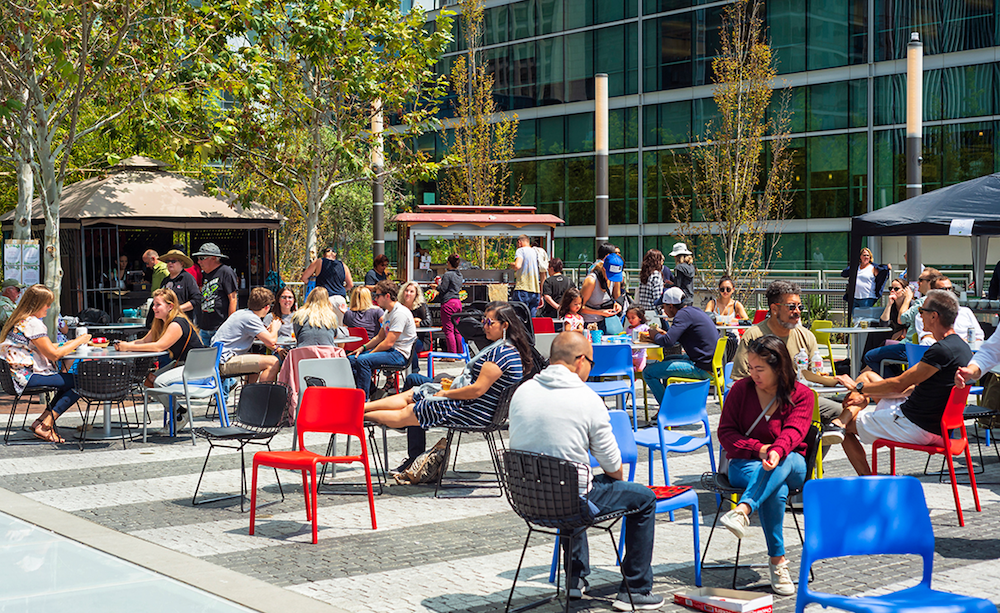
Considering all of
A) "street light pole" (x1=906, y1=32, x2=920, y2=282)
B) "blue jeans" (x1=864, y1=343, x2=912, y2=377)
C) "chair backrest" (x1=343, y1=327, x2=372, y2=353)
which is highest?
"street light pole" (x1=906, y1=32, x2=920, y2=282)

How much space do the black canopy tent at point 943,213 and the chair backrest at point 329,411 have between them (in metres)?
8.54

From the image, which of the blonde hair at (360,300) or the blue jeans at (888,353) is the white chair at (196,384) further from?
the blue jeans at (888,353)

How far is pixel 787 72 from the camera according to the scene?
3281cm

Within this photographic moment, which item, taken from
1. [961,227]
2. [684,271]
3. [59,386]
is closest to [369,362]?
[59,386]

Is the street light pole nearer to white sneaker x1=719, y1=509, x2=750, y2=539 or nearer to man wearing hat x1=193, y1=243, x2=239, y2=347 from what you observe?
man wearing hat x1=193, y1=243, x2=239, y2=347

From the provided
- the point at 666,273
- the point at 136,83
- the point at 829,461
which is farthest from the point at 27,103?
the point at 829,461

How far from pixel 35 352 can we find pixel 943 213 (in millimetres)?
10595

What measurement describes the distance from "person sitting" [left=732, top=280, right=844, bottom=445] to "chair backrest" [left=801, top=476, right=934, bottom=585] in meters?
3.28

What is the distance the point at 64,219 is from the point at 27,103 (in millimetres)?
4883

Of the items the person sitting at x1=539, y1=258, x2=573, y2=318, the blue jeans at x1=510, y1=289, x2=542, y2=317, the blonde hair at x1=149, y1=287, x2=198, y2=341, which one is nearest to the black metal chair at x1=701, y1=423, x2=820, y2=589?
the blonde hair at x1=149, y1=287, x2=198, y2=341

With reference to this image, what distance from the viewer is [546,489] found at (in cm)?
523

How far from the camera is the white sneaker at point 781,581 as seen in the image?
5617 mm

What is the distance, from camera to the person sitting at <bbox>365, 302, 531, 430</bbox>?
8.05 meters

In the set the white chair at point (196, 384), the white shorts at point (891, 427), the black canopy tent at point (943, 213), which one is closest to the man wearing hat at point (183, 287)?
the white chair at point (196, 384)
